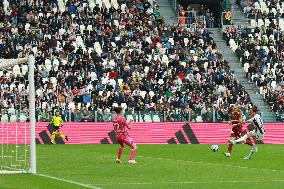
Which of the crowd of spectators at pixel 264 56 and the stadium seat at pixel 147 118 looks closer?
the stadium seat at pixel 147 118

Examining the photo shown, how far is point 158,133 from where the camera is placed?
5372 cm

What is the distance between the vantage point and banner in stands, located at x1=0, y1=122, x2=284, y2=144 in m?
52.0

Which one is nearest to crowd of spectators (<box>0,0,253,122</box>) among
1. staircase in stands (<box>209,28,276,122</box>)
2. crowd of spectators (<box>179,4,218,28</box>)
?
staircase in stands (<box>209,28,276,122</box>)

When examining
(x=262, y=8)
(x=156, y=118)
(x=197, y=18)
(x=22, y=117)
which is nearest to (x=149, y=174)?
(x=22, y=117)

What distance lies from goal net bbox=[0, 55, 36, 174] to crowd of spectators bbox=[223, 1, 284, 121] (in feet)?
57.0

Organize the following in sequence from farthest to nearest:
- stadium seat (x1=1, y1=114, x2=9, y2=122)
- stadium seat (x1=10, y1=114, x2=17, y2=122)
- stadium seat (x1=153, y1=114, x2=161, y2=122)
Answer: stadium seat (x1=153, y1=114, x2=161, y2=122)
stadium seat (x1=1, y1=114, x2=9, y2=122)
stadium seat (x1=10, y1=114, x2=17, y2=122)

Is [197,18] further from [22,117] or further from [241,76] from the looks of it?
[22,117]

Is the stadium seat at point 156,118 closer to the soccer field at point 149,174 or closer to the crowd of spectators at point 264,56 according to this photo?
the crowd of spectators at point 264,56

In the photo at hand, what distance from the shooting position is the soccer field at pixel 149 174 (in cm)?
2278

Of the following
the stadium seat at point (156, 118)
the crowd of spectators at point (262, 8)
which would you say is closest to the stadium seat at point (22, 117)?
the stadium seat at point (156, 118)

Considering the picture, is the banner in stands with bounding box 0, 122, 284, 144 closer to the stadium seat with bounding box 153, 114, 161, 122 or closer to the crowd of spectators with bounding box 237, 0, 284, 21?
the stadium seat with bounding box 153, 114, 161, 122

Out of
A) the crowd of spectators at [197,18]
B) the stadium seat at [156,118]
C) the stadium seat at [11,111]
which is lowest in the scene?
the stadium seat at [156,118]

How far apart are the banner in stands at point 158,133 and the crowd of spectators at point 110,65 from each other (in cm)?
58

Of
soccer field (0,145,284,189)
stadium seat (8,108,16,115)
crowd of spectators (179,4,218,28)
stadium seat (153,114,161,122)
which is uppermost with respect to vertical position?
crowd of spectators (179,4,218,28)
